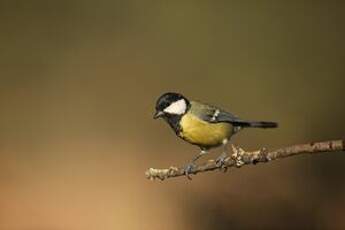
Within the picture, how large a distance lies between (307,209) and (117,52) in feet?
1.99

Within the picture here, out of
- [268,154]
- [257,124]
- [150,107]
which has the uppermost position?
[150,107]

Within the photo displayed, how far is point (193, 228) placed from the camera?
1577 mm

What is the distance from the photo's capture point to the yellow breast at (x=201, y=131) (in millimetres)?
1194

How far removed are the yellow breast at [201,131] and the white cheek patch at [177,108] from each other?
13 mm

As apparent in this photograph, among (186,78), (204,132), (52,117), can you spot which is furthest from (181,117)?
(52,117)

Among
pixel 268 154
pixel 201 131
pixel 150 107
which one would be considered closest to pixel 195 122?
pixel 201 131

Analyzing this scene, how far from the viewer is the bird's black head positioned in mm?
1189

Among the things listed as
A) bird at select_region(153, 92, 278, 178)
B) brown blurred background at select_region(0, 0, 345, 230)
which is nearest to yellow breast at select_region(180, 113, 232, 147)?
bird at select_region(153, 92, 278, 178)

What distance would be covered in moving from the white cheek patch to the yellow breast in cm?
1

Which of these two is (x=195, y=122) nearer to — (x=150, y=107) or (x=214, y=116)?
(x=214, y=116)

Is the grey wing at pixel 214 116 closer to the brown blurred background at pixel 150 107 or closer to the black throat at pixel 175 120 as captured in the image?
the black throat at pixel 175 120

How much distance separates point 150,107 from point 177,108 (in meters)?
0.37

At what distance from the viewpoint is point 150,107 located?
1.57 m

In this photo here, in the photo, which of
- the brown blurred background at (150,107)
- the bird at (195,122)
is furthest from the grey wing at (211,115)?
the brown blurred background at (150,107)
